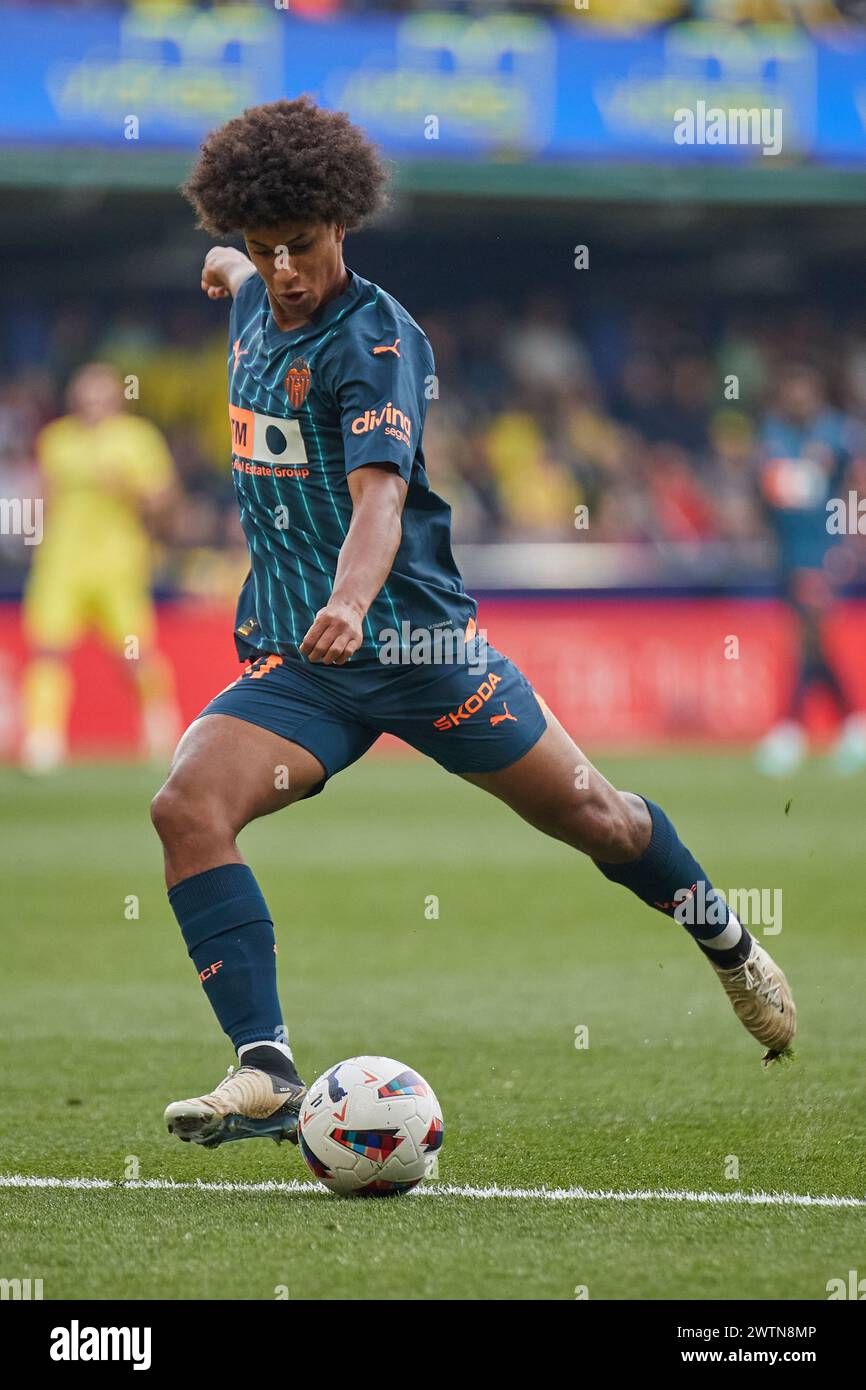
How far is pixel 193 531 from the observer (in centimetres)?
1836

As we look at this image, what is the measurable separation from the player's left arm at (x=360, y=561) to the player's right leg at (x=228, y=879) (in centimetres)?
34

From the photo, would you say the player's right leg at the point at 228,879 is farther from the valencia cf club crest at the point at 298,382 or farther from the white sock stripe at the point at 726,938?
the white sock stripe at the point at 726,938

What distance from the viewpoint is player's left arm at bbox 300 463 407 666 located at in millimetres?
3785

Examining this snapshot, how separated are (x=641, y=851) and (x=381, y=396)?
128 cm

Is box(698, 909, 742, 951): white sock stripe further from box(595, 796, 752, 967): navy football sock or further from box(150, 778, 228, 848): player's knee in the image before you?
box(150, 778, 228, 848): player's knee

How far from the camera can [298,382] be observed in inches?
167

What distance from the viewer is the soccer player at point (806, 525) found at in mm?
14711

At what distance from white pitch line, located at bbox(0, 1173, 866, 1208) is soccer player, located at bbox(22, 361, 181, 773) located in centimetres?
1019

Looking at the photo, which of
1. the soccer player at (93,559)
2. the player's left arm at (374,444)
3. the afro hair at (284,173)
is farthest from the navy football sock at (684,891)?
the soccer player at (93,559)

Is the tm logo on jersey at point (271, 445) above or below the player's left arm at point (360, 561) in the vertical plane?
above

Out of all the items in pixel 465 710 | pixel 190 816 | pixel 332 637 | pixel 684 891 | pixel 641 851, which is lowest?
pixel 684 891

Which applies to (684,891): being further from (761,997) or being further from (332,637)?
(332,637)

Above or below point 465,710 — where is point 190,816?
below

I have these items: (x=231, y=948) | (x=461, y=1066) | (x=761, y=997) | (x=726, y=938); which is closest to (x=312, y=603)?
(x=231, y=948)
